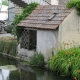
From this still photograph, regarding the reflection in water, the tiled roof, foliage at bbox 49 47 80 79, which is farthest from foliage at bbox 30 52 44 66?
the reflection in water

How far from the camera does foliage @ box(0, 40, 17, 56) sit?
21.9 meters

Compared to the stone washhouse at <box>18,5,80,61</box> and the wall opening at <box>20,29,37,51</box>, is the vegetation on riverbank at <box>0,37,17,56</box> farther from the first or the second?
the stone washhouse at <box>18,5,80,61</box>

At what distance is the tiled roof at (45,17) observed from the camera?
58.4ft

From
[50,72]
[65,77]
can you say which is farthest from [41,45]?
[65,77]

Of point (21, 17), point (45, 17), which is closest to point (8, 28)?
point (21, 17)

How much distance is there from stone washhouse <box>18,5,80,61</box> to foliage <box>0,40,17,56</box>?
4.97 ft

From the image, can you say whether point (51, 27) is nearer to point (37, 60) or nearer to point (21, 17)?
point (37, 60)

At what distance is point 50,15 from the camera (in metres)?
19.1

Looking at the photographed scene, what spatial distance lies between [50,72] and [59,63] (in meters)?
1.39

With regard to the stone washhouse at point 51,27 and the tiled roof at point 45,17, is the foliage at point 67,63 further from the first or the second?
the tiled roof at point 45,17

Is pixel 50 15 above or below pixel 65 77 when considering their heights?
above

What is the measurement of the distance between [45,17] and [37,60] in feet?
10.7

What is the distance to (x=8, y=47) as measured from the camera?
22.5 meters

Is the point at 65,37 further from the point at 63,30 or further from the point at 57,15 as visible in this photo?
the point at 57,15
